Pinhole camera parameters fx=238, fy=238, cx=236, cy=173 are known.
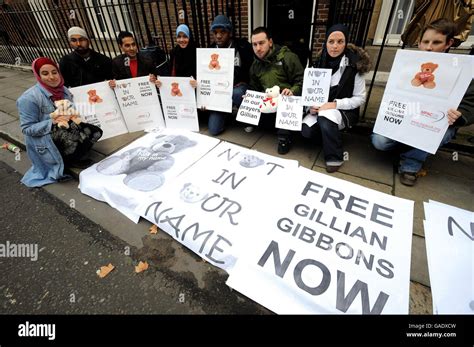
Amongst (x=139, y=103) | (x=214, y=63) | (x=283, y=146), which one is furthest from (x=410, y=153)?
(x=139, y=103)

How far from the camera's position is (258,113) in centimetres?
300

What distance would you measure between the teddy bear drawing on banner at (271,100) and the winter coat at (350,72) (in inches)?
20.9

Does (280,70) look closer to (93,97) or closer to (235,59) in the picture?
(235,59)

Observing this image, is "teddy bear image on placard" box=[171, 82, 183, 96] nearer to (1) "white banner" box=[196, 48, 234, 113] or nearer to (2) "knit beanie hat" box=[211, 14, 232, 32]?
(1) "white banner" box=[196, 48, 234, 113]

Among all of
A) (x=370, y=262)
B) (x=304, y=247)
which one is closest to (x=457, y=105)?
(x=370, y=262)

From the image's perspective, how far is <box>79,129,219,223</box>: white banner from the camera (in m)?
2.36

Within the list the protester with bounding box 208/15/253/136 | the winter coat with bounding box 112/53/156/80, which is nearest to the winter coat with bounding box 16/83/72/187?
the winter coat with bounding box 112/53/156/80

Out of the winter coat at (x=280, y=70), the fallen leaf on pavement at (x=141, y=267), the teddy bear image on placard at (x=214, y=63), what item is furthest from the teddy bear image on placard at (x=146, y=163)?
the winter coat at (x=280, y=70)

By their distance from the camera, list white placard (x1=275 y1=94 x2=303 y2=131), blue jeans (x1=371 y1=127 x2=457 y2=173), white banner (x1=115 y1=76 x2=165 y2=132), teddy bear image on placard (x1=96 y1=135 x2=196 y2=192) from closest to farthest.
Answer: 1. blue jeans (x1=371 y1=127 x2=457 y2=173)
2. teddy bear image on placard (x1=96 y1=135 x2=196 y2=192)
3. white placard (x1=275 y1=94 x2=303 y2=131)
4. white banner (x1=115 y1=76 x2=165 y2=132)

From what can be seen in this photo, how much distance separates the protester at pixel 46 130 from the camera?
8.33 ft

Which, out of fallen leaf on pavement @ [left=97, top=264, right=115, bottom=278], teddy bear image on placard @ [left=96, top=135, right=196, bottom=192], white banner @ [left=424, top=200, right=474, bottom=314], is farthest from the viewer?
teddy bear image on placard @ [left=96, top=135, right=196, bottom=192]

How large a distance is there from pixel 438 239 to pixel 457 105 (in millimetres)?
1084

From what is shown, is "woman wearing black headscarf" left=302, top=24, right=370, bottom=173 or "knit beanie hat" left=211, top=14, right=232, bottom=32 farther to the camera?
"knit beanie hat" left=211, top=14, right=232, bottom=32
